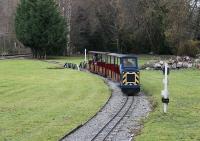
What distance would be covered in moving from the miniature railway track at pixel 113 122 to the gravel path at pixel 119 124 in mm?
123

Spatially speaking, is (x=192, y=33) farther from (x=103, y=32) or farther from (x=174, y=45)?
(x=103, y=32)

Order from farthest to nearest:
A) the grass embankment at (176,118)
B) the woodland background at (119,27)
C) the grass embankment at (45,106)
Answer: the woodland background at (119,27)
the grass embankment at (45,106)
the grass embankment at (176,118)

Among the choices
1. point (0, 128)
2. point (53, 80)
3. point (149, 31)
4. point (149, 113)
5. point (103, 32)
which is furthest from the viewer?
point (103, 32)

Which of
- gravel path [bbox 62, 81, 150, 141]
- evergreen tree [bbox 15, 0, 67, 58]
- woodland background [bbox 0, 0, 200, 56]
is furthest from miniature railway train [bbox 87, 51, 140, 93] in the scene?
evergreen tree [bbox 15, 0, 67, 58]

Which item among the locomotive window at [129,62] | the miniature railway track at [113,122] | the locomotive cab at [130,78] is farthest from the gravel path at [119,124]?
the locomotive window at [129,62]

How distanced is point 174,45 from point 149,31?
14.1 m

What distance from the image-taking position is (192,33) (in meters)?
75.6

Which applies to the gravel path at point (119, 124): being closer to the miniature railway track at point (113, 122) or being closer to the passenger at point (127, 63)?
the miniature railway track at point (113, 122)

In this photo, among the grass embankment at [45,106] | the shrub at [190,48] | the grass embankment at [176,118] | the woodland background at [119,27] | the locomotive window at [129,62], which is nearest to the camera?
the grass embankment at [176,118]

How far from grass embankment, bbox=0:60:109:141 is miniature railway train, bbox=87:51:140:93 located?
1.63 metres

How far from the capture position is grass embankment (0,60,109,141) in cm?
1979

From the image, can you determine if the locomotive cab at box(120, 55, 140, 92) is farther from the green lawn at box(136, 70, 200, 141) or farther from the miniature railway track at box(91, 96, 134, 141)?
the miniature railway track at box(91, 96, 134, 141)

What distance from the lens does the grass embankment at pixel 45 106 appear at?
19.8 metres

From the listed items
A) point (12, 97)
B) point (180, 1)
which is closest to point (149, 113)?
point (12, 97)
